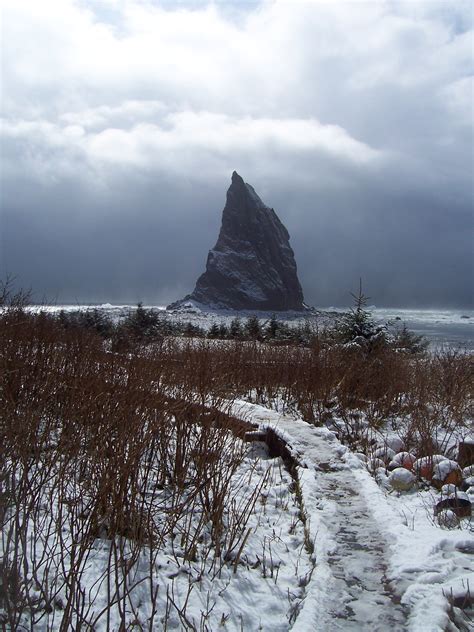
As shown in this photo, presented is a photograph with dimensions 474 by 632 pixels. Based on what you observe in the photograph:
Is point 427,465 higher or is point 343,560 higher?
point 427,465

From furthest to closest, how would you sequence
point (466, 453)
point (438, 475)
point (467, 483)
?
point (466, 453), point (438, 475), point (467, 483)

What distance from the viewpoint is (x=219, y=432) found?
4715mm

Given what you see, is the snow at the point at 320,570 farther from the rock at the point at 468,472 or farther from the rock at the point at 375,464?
the rock at the point at 375,464

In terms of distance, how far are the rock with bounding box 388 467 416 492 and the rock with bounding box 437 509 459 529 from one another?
985 mm

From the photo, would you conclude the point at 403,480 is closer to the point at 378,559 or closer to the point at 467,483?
the point at 467,483

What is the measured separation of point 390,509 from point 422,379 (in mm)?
5848

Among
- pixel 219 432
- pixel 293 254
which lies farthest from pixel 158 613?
pixel 293 254

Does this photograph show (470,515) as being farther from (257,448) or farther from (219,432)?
(257,448)

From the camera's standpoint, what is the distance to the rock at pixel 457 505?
4.53 meters

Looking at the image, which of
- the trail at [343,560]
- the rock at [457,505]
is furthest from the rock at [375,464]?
the rock at [457,505]

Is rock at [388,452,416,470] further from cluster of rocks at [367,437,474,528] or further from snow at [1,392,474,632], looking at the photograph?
snow at [1,392,474,632]

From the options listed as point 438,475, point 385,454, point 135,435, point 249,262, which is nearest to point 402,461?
point 385,454

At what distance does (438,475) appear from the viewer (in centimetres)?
547

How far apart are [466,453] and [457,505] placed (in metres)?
1.79
